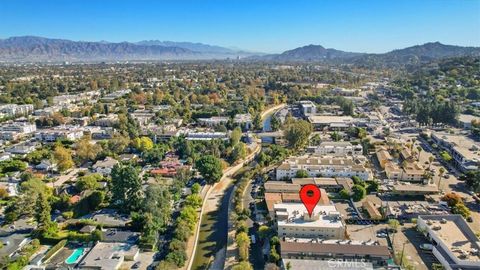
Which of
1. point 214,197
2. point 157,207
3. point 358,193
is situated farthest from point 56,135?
point 358,193

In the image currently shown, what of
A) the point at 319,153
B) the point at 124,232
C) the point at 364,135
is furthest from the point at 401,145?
the point at 124,232

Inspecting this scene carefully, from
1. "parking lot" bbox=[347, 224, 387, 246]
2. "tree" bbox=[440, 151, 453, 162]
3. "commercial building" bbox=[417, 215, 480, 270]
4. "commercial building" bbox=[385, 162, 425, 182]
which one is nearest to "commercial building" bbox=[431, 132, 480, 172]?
"tree" bbox=[440, 151, 453, 162]

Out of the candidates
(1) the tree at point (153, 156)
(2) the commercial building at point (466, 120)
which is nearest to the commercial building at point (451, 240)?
(1) the tree at point (153, 156)

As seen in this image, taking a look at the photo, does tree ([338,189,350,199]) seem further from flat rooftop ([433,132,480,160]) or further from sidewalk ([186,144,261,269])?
flat rooftop ([433,132,480,160])

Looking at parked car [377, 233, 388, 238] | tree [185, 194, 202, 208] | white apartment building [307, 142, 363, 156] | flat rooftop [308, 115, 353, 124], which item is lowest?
parked car [377, 233, 388, 238]

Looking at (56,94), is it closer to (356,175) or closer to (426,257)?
(356,175)

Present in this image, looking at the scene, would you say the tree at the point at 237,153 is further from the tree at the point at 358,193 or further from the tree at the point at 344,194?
the tree at the point at 358,193

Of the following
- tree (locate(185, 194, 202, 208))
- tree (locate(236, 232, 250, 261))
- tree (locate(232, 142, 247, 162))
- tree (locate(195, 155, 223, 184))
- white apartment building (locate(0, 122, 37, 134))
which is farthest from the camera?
white apartment building (locate(0, 122, 37, 134))

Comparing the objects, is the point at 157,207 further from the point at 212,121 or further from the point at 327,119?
the point at 327,119
